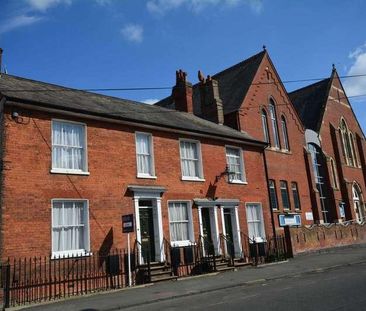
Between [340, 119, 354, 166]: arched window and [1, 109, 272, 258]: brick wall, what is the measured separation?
819 inches

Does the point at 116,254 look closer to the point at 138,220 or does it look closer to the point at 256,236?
the point at 138,220

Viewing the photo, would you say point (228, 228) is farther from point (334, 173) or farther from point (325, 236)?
point (334, 173)

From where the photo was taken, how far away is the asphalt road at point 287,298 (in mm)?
9070

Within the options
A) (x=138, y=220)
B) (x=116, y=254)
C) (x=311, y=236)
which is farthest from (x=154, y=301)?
(x=311, y=236)

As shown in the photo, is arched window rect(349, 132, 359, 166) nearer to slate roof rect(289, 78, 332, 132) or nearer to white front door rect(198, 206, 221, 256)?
slate roof rect(289, 78, 332, 132)

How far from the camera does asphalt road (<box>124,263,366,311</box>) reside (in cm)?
907

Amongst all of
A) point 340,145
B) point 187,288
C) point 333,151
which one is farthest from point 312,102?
point 187,288

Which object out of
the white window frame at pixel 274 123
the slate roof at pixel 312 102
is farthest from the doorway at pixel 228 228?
the slate roof at pixel 312 102

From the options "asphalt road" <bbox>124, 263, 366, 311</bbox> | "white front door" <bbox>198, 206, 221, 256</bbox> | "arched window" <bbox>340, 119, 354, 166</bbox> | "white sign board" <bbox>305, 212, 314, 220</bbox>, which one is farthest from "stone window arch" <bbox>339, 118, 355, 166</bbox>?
"asphalt road" <bbox>124, 263, 366, 311</bbox>

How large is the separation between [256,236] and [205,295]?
36.3ft

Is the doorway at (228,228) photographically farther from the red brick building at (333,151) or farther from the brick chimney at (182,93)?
the red brick building at (333,151)

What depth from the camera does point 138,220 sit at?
17547 millimetres

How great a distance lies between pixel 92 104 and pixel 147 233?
598cm

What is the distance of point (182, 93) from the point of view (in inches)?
1067
